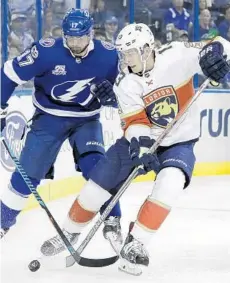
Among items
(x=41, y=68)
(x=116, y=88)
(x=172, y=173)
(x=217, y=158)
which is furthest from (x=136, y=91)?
(x=217, y=158)

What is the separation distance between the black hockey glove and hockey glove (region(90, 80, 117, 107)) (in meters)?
0.48

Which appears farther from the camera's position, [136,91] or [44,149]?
[44,149]

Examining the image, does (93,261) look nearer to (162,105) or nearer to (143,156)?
(143,156)

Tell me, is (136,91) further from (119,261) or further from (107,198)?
(119,261)

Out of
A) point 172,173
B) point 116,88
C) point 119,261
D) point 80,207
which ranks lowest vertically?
point 119,261

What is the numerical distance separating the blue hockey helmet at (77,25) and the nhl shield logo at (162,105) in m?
0.44

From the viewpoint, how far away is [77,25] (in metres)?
3.44

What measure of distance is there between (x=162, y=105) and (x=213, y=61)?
26cm

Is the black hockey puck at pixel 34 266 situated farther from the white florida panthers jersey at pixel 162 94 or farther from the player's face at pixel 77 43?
the player's face at pixel 77 43

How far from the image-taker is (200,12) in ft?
22.9

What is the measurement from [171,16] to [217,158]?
1228 mm

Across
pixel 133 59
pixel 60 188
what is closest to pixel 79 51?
pixel 133 59

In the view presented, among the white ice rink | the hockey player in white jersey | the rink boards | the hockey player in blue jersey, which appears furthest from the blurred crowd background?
the hockey player in white jersey

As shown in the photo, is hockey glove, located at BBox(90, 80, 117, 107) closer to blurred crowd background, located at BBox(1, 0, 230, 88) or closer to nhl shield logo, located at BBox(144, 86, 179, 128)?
nhl shield logo, located at BBox(144, 86, 179, 128)
